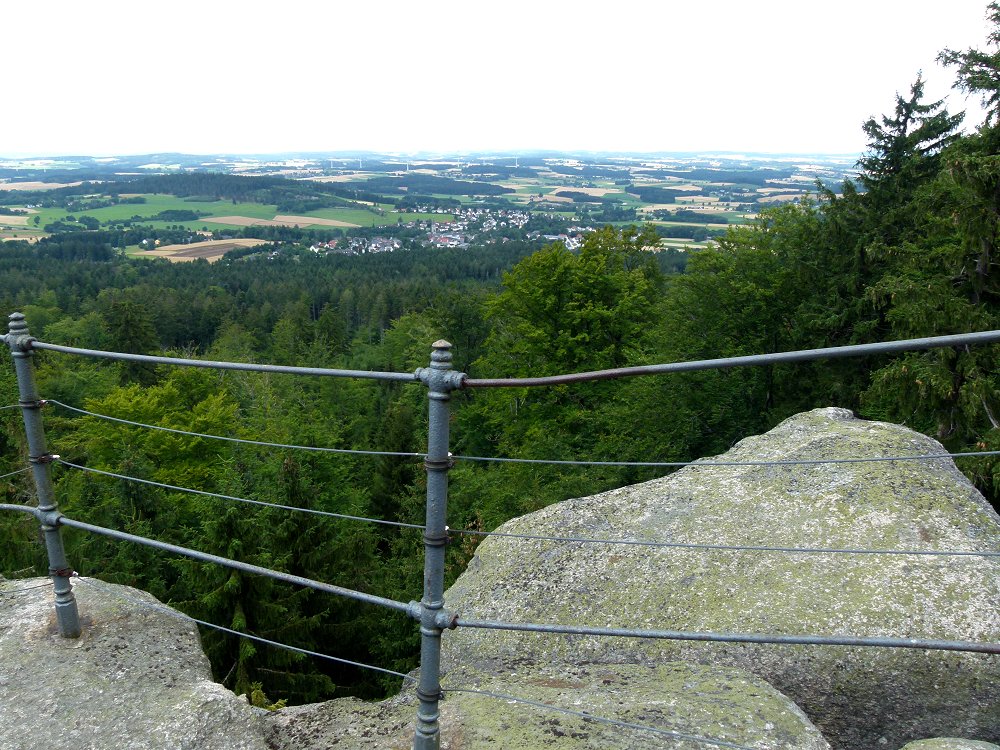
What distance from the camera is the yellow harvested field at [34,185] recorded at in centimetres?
18038

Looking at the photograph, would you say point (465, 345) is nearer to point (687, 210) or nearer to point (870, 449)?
point (870, 449)

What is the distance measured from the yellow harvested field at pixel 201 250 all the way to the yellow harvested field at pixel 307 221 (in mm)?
19031

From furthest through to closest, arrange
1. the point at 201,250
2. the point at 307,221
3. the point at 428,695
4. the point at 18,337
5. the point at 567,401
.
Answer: the point at 307,221, the point at 201,250, the point at 567,401, the point at 18,337, the point at 428,695

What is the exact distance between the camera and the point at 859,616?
15.4 feet

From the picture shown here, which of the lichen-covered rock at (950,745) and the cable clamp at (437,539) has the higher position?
the cable clamp at (437,539)

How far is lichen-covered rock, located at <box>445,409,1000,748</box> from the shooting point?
14.6 feet

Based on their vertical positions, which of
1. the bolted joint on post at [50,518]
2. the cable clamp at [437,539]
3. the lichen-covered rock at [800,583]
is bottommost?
the lichen-covered rock at [800,583]

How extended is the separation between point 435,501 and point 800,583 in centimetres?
362

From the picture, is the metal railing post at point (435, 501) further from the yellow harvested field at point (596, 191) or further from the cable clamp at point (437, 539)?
the yellow harvested field at point (596, 191)

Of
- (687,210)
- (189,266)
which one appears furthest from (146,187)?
(687,210)

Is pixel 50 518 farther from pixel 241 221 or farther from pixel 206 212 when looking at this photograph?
pixel 206 212

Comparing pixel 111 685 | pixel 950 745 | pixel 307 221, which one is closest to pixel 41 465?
pixel 111 685

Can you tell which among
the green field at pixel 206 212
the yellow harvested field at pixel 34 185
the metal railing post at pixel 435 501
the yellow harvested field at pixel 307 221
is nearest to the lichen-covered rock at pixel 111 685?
the metal railing post at pixel 435 501

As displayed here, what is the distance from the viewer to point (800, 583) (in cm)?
510
